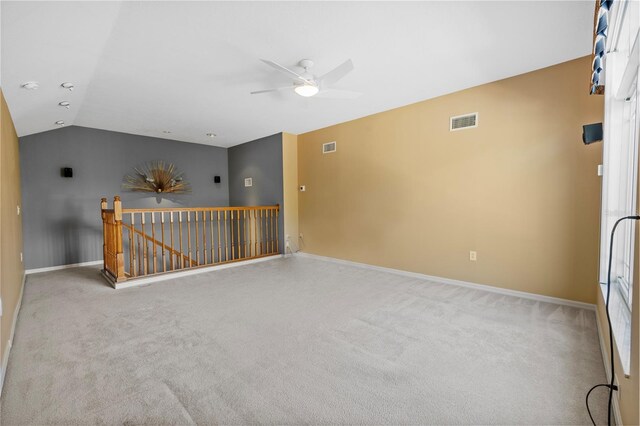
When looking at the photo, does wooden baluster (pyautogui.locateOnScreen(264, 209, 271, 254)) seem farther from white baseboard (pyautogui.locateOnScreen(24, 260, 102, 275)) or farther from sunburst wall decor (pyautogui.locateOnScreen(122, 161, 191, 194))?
white baseboard (pyautogui.locateOnScreen(24, 260, 102, 275))

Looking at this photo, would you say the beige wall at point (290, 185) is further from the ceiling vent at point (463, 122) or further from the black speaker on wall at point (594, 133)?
the black speaker on wall at point (594, 133)

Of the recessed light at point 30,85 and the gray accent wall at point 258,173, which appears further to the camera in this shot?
the gray accent wall at point 258,173

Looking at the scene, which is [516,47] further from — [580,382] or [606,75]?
[580,382]

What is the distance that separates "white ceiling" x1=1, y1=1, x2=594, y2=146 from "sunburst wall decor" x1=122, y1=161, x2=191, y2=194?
1.88 metres

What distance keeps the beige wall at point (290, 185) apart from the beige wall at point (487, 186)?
1.14m

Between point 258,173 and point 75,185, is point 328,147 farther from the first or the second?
point 75,185

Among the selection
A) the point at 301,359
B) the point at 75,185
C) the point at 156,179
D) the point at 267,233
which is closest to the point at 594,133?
the point at 301,359

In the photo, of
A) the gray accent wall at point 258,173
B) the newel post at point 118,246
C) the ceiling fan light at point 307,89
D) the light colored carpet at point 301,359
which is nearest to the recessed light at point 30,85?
the newel post at point 118,246

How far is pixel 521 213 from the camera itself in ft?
10.6

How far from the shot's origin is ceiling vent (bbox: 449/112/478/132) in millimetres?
3557

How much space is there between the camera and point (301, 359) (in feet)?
6.61

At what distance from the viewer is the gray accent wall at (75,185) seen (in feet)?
15.6

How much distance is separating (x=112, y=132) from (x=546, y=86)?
6.80 metres

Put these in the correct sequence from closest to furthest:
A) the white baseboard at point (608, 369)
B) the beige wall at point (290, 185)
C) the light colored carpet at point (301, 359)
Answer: the white baseboard at point (608, 369), the light colored carpet at point (301, 359), the beige wall at point (290, 185)
